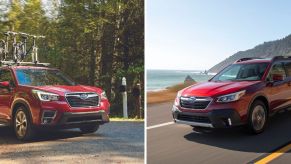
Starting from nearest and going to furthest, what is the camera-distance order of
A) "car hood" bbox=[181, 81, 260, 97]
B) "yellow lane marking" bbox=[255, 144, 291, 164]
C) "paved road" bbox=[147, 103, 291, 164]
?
"yellow lane marking" bbox=[255, 144, 291, 164], "paved road" bbox=[147, 103, 291, 164], "car hood" bbox=[181, 81, 260, 97]

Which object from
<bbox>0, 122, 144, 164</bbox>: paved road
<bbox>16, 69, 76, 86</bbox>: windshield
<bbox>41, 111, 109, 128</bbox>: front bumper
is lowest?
<bbox>0, 122, 144, 164</bbox>: paved road

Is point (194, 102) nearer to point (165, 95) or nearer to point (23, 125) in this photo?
point (23, 125)

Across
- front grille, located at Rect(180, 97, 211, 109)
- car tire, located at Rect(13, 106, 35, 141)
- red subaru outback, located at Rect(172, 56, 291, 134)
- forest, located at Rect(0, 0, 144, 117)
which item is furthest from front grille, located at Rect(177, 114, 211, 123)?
car tire, located at Rect(13, 106, 35, 141)

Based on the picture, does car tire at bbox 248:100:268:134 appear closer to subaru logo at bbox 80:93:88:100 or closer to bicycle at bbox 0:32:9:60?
subaru logo at bbox 80:93:88:100

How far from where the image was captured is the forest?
163 inches

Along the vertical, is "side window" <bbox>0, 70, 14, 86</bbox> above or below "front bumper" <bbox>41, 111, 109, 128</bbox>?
above

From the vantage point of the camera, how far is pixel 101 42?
4262 mm

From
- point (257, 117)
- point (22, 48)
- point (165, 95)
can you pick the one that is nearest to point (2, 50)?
point (22, 48)

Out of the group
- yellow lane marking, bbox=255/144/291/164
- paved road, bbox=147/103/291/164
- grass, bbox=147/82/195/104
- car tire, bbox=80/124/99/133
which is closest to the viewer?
car tire, bbox=80/124/99/133

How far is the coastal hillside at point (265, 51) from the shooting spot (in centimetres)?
622

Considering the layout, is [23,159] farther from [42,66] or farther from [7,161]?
[42,66]

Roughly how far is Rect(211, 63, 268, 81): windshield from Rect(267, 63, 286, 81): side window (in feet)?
0.33

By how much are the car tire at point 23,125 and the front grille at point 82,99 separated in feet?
1.34

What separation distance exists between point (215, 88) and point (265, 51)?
184 cm
